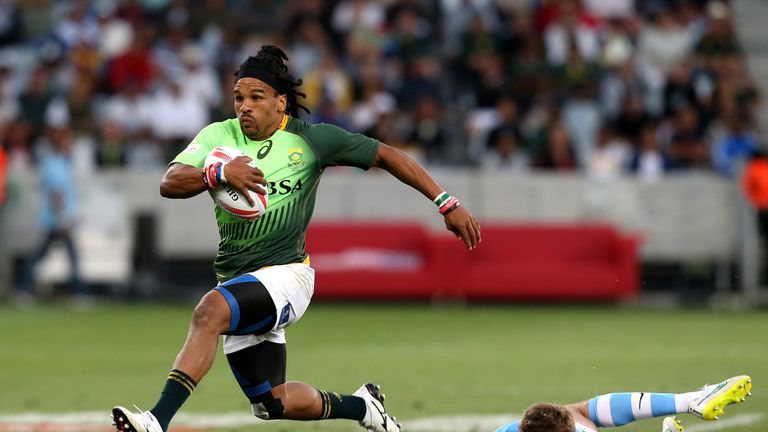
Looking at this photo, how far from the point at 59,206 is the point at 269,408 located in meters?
13.1

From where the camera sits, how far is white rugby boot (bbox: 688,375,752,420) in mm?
7023

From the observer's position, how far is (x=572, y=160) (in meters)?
21.2

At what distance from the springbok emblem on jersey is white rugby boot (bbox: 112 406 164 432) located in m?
1.65

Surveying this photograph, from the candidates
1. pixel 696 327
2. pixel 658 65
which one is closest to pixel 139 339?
pixel 696 327

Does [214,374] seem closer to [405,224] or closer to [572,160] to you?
[405,224]

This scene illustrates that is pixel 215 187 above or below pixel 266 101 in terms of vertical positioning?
below

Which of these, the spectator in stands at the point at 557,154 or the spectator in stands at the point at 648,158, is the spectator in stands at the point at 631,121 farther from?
the spectator in stands at the point at 557,154

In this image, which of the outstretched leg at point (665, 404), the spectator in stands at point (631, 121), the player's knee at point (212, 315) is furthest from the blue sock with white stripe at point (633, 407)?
the spectator in stands at point (631, 121)

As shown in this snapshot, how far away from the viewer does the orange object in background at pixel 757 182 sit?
20.1 meters

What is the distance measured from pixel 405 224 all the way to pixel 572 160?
2936 millimetres

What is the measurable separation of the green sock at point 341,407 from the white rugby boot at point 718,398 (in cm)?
189

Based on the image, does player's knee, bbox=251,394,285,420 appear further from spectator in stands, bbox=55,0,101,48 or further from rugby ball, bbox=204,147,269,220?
spectator in stands, bbox=55,0,101,48

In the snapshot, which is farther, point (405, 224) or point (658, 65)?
point (658, 65)

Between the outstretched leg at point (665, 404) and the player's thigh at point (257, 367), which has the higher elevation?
the player's thigh at point (257, 367)
